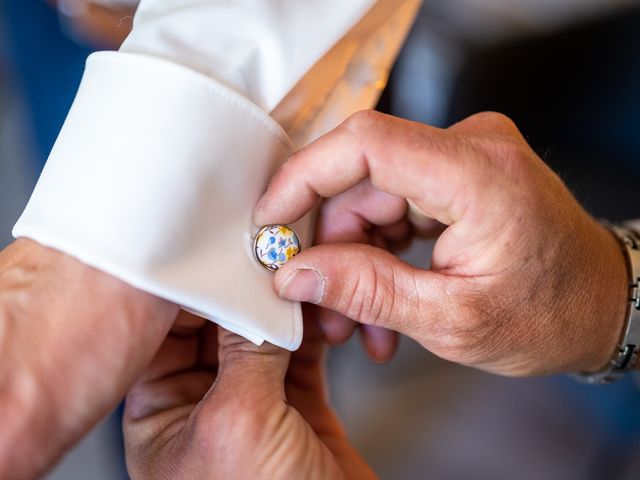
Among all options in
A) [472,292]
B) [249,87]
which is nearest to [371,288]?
[472,292]

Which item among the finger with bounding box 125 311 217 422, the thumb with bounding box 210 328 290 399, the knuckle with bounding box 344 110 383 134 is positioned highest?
the knuckle with bounding box 344 110 383 134

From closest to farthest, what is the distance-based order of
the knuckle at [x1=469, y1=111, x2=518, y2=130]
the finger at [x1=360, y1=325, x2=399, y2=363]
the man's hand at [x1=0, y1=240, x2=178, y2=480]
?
1. the man's hand at [x1=0, y1=240, x2=178, y2=480]
2. the knuckle at [x1=469, y1=111, x2=518, y2=130]
3. the finger at [x1=360, y1=325, x2=399, y2=363]

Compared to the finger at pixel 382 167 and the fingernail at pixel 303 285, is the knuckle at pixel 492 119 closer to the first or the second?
the finger at pixel 382 167

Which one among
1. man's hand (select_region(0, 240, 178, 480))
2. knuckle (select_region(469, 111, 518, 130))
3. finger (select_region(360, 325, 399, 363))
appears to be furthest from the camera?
finger (select_region(360, 325, 399, 363))

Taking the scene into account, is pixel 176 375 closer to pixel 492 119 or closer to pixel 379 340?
pixel 379 340

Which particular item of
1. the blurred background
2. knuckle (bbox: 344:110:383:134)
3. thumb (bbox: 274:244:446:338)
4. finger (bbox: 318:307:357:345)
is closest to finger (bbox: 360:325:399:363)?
finger (bbox: 318:307:357:345)

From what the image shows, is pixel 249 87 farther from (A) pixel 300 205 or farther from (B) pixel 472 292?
(B) pixel 472 292

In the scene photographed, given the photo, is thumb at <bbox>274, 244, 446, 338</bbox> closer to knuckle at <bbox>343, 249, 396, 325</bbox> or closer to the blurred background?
knuckle at <bbox>343, 249, 396, 325</bbox>
